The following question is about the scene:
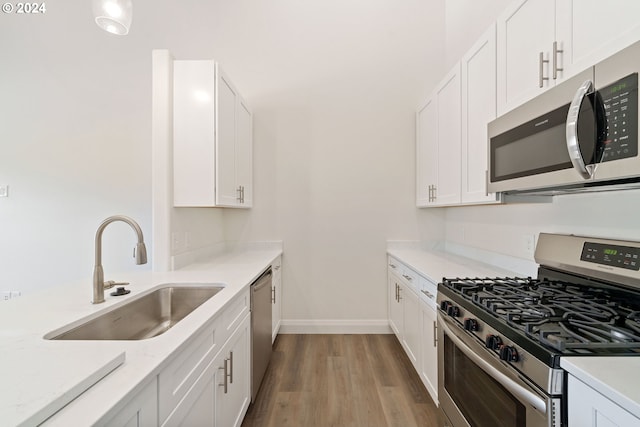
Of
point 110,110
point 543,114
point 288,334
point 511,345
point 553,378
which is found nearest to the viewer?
point 553,378

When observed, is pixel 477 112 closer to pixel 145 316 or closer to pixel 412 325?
pixel 412 325

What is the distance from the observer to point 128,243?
310cm

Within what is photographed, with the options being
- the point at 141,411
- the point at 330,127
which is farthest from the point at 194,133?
the point at 141,411

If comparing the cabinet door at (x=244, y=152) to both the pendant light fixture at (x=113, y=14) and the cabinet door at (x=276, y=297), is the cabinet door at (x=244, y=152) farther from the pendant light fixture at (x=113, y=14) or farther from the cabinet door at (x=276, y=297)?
the pendant light fixture at (x=113, y=14)

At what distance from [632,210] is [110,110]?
404cm

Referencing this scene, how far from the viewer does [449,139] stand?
240 cm

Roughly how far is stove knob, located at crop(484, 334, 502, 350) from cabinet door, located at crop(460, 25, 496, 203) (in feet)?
2.85

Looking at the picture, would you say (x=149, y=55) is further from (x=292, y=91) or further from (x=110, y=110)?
(x=292, y=91)

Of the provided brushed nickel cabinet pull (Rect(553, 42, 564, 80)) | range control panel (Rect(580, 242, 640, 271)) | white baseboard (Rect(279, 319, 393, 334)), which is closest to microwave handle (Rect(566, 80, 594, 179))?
brushed nickel cabinet pull (Rect(553, 42, 564, 80))

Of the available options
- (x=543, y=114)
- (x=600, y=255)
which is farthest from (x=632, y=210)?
(x=543, y=114)

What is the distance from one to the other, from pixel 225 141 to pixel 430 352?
2.11 meters

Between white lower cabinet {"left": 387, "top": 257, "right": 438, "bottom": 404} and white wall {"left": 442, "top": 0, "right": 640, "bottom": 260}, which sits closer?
white wall {"left": 442, "top": 0, "right": 640, "bottom": 260}

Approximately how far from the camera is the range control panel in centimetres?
119

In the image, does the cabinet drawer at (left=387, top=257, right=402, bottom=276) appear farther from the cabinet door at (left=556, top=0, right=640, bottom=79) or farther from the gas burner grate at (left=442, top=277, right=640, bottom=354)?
the cabinet door at (left=556, top=0, right=640, bottom=79)
